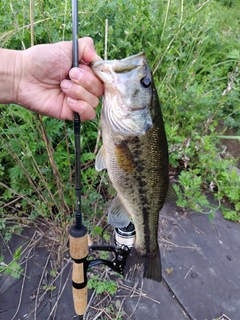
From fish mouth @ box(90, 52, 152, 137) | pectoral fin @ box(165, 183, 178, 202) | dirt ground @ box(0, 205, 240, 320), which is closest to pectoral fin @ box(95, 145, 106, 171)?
fish mouth @ box(90, 52, 152, 137)

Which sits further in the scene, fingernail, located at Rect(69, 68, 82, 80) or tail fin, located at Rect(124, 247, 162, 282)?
tail fin, located at Rect(124, 247, 162, 282)

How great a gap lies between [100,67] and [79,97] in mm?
169

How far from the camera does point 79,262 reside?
54.4 inches

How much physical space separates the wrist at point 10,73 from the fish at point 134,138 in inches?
16.3

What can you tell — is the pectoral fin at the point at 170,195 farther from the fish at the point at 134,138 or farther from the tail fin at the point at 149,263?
the tail fin at the point at 149,263

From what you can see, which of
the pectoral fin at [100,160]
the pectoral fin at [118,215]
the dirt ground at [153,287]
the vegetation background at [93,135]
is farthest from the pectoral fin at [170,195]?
the dirt ground at [153,287]

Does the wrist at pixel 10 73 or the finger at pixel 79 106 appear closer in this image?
the finger at pixel 79 106

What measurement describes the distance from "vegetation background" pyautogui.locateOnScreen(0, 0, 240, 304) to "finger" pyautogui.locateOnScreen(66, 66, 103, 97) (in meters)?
0.53

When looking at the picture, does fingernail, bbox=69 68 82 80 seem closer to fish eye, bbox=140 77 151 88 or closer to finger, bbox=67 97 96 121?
finger, bbox=67 97 96 121

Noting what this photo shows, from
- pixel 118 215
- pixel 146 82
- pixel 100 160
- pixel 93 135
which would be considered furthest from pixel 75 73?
pixel 93 135

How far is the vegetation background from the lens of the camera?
1.93 metres

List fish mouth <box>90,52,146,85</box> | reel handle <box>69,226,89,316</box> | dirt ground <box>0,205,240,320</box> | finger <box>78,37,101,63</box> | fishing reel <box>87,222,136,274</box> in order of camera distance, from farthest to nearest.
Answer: dirt ground <box>0,205,240,320</box>, fishing reel <box>87,222,136,274</box>, reel handle <box>69,226,89,316</box>, finger <box>78,37,101,63</box>, fish mouth <box>90,52,146,85</box>

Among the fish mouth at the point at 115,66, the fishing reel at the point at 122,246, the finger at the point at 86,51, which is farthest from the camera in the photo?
the fishing reel at the point at 122,246

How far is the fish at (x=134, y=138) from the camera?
1.12 meters
